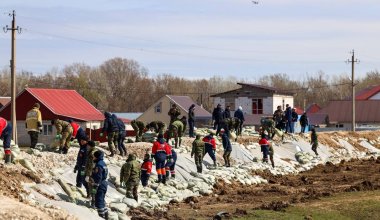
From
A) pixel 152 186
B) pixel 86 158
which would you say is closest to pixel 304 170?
pixel 152 186

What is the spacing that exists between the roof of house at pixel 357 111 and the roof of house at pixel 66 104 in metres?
36.4

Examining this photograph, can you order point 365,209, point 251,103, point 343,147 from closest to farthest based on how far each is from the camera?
1. point 365,209
2. point 343,147
3. point 251,103

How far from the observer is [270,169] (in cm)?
3731

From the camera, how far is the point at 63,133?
85.8 feet

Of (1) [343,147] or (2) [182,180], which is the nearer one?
(2) [182,180]

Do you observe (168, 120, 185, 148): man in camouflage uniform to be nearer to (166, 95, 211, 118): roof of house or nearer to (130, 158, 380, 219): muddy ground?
(130, 158, 380, 219): muddy ground

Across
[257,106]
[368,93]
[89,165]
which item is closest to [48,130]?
[257,106]

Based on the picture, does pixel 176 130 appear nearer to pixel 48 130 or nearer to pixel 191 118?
pixel 191 118

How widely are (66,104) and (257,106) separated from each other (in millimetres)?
Result: 22232

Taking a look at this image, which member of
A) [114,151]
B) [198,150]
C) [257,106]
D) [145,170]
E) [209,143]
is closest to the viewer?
[145,170]

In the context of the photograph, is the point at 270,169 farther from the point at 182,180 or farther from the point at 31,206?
the point at 31,206

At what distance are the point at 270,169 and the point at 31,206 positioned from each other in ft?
68.6

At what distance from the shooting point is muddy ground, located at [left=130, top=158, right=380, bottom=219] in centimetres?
2375

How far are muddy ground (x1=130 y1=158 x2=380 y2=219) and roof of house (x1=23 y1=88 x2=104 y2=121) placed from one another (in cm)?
2523
